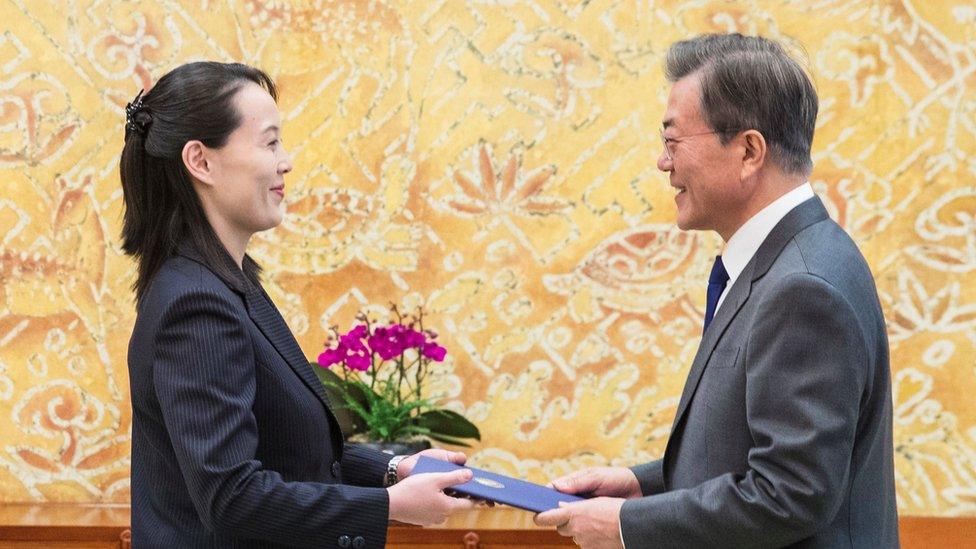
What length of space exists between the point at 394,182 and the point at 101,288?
1008mm

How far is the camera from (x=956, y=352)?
11.5 feet

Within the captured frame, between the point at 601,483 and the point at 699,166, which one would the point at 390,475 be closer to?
the point at 601,483

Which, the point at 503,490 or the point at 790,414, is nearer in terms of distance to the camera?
the point at 790,414

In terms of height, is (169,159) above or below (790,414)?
above

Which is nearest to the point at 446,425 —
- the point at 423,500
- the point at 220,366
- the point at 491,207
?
the point at 491,207

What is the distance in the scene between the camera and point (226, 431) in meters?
1.88

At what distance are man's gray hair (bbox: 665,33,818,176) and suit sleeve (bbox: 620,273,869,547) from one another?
32 cm

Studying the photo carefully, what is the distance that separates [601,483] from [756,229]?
0.67 metres

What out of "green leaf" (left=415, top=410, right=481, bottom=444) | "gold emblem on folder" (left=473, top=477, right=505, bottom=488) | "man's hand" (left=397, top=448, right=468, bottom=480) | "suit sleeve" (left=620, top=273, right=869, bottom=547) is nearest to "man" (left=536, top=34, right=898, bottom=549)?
"suit sleeve" (left=620, top=273, right=869, bottom=547)

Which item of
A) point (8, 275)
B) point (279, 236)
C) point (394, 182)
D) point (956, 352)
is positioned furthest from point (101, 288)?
point (956, 352)

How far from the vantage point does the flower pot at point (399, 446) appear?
3174 millimetres

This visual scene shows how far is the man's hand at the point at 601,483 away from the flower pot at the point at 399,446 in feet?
2.85

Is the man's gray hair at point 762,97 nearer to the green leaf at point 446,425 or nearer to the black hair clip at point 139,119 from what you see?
the black hair clip at point 139,119

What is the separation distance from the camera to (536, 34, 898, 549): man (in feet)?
5.83
